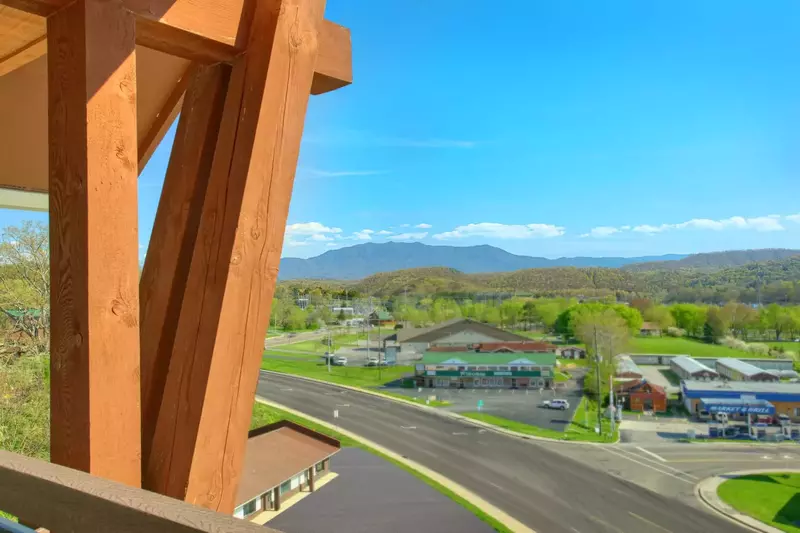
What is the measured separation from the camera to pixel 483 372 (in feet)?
86.8

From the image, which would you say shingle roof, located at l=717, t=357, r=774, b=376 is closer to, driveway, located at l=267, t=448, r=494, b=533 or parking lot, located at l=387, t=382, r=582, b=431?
parking lot, located at l=387, t=382, r=582, b=431

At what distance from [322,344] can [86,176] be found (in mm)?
36732

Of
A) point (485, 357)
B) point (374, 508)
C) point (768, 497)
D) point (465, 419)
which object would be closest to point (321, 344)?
point (485, 357)

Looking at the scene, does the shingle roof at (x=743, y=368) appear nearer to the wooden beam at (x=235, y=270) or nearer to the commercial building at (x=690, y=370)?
the commercial building at (x=690, y=370)

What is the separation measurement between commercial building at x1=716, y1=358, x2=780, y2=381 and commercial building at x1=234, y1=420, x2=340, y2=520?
1884cm

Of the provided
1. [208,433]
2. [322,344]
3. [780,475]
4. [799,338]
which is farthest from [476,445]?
[799,338]

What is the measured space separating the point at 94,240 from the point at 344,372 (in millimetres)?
29165

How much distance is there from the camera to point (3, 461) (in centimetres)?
54

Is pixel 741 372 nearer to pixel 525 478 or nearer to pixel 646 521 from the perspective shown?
pixel 646 521

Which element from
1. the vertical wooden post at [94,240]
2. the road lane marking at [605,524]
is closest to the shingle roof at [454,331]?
the road lane marking at [605,524]

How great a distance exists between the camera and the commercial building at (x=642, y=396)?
70.6 feet

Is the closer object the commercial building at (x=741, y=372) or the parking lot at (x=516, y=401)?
the parking lot at (x=516, y=401)

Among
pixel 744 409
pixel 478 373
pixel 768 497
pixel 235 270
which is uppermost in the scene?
pixel 235 270

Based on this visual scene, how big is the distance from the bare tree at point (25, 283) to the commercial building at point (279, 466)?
190 inches
